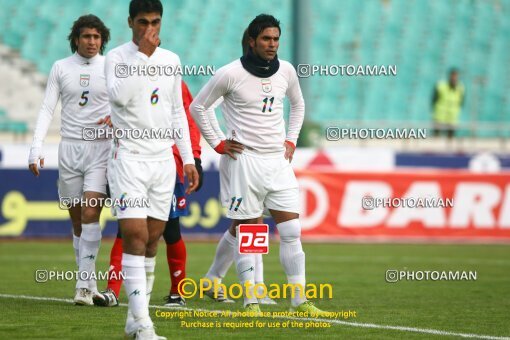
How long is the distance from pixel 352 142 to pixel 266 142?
1223 centimetres

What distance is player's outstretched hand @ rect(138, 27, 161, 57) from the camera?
22.2 feet

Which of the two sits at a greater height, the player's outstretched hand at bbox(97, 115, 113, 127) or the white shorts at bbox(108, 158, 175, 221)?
the player's outstretched hand at bbox(97, 115, 113, 127)

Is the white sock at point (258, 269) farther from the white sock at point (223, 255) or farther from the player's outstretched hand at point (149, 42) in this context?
the player's outstretched hand at point (149, 42)

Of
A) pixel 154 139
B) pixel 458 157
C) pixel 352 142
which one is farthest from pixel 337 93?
pixel 154 139

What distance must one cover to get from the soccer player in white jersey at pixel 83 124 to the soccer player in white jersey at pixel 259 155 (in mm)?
1195

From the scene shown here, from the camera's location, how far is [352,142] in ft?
67.1

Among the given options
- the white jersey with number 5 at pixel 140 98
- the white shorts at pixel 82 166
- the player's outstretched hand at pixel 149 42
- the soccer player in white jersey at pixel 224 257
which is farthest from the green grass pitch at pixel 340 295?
the player's outstretched hand at pixel 149 42

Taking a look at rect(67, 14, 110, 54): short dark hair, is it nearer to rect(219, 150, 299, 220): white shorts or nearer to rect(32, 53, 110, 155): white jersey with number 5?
rect(32, 53, 110, 155): white jersey with number 5

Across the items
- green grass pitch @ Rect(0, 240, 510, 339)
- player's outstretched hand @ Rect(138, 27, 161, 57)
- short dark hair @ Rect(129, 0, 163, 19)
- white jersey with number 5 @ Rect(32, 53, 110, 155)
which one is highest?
short dark hair @ Rect(129, 0, 163, 19)

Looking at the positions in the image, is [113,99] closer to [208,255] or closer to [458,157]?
[208,255]

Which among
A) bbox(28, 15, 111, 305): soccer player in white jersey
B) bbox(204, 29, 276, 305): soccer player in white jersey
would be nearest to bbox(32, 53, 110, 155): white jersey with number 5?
bbox(28, 15, 111, 305): soccer player in white jersey

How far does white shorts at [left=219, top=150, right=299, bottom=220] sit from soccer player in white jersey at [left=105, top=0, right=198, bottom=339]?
4.50 feet

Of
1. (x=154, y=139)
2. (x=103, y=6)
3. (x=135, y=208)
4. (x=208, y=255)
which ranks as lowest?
(x=208, y=255)

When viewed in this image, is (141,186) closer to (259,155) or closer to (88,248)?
(259,155)
